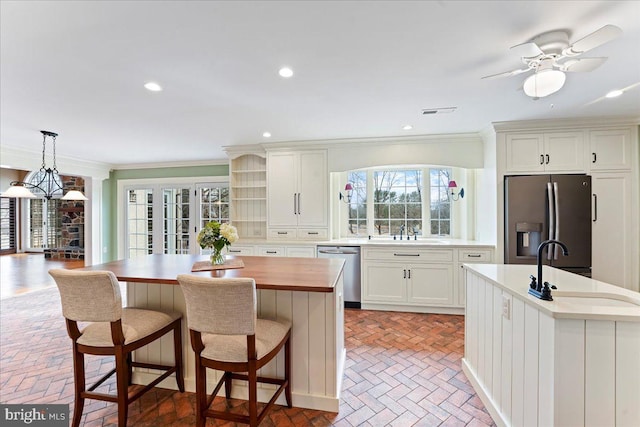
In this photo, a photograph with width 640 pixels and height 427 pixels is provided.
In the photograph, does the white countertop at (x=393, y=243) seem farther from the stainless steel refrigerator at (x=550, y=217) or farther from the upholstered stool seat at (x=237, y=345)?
the upholstered stool seat at (x=237, y=345)

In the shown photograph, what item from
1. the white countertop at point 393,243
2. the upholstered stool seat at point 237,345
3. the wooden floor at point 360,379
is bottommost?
the wooden floor at point 360,379

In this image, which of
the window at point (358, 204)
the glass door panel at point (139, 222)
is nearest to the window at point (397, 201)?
the window at point (358, 204)

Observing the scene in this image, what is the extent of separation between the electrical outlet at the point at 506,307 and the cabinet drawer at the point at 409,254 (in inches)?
80.1

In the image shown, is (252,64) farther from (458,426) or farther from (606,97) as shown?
(606,97)

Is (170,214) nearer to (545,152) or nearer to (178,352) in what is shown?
(178,352)

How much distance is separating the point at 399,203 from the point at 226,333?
366 cm

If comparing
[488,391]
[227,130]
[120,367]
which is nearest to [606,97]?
[488,391]

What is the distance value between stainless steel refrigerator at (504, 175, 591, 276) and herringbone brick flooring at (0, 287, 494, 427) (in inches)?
49.1

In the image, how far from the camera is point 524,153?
3424 millimetres

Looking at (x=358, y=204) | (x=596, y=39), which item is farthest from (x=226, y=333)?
(x=358, y=204)

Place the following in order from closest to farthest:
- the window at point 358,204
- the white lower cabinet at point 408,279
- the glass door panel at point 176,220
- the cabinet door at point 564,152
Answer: the cabinet door at point 564,152
the white lower cabinet at point 408,279
the window at point 358,204
the glass door panel at point 176,220

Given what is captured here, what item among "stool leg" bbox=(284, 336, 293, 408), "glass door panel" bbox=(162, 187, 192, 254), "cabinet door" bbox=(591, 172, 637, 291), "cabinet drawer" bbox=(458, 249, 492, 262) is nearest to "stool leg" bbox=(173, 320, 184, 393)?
"stool leg" bbox=(284, 336, 293, 408)

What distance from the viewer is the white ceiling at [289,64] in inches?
59.8

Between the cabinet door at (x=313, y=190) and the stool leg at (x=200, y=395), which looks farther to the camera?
the cabinet door at (x=313, y=190)
